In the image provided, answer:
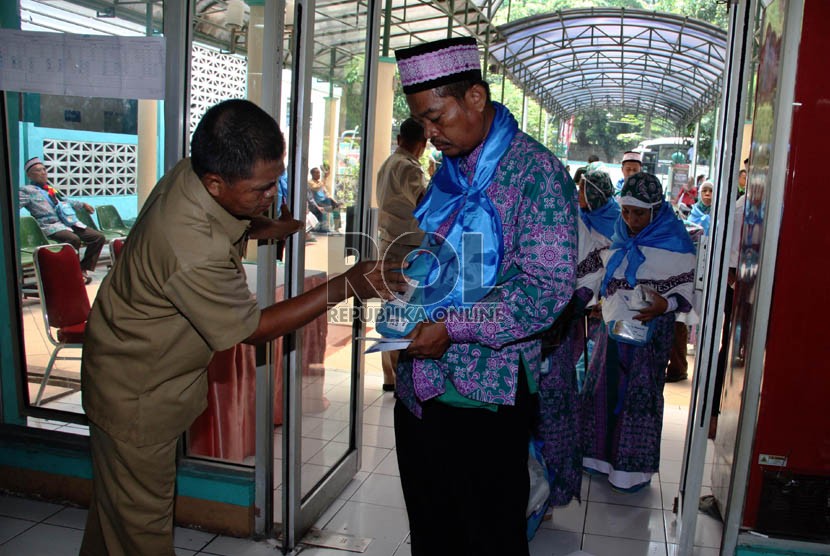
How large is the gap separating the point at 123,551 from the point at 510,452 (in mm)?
1094

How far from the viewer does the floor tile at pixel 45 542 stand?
103 inches

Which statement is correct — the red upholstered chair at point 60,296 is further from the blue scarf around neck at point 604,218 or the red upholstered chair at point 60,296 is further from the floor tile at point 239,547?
the blue scarf around neck at point 604,218

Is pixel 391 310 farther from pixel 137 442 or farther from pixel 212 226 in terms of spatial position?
pixel 137 442

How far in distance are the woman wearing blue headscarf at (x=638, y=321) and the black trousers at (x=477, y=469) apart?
172 cm

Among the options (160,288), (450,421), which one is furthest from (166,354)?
(450,421)

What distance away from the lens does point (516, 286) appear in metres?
1.55

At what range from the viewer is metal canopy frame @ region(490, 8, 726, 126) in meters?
11.1

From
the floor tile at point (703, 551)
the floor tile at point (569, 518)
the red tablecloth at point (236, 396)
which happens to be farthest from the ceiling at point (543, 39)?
the floor tile at point (703, 551)

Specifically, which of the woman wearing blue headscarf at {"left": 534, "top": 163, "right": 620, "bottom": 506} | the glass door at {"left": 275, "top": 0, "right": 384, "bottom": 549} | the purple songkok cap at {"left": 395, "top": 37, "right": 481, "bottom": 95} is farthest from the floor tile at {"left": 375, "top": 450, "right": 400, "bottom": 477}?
the purple songkok cap at {"left": 395, "top": 37, "right": 481, "bottom": 95}

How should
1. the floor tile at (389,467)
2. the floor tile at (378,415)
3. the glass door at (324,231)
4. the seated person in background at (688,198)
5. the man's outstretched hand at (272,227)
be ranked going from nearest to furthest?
the man's outstretched hand at (272,227) → the glass door at (324,231) → the floor tile at (389,467) → the floor tile at (378,415) → the seated person in background at (688,198)

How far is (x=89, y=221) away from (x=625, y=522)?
2.75m

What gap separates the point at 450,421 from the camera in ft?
5.46

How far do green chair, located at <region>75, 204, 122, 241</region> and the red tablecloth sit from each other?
0.68m

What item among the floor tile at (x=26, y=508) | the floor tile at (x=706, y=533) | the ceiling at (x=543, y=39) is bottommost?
the floor tile at (x=26, y=508)
